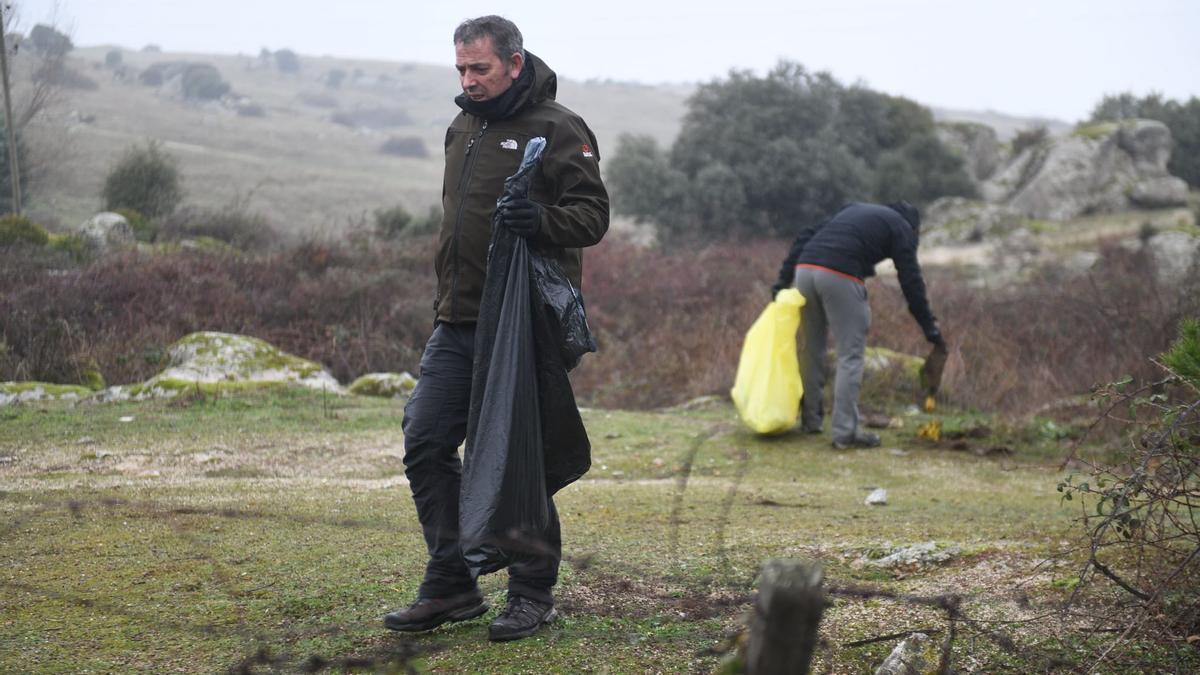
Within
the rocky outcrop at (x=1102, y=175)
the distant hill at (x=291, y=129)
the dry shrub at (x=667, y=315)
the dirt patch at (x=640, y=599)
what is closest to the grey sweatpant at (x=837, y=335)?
the dry shrub at (x=667, y=315)

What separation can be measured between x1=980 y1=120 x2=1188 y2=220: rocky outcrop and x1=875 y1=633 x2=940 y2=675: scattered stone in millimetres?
27631

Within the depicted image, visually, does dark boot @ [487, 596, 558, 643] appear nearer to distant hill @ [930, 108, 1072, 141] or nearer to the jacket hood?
the jacket hood

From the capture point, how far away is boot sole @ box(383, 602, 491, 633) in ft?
12.7

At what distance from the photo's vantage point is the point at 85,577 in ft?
15.0

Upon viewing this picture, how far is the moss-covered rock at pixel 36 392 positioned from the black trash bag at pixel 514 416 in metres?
7.44

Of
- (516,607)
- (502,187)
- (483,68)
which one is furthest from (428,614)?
(483,68)

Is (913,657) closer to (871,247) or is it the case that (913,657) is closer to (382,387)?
(871,247)

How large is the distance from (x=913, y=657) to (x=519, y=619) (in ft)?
4.13

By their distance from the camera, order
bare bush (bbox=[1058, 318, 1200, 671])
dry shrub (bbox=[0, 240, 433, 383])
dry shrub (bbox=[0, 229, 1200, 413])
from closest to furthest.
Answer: bare bush (bbox=[1058, 318, 1200, 671])
dry shrub (bbox=[0, 240, 433, 383])
dry shrub (bbox=[0, 229, 1200, 413])

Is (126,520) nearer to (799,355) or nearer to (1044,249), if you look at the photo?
(799,355)

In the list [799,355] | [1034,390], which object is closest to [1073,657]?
[799,355]

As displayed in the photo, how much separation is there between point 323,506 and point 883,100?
2928 centimetres

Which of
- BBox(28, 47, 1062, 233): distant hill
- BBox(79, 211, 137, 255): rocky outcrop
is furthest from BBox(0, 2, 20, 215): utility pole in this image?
BBox(28, 47, 1062, 233): distant hill

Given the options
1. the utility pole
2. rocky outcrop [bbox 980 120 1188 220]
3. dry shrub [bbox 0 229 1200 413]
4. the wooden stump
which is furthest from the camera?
rocky outcrop [bbox 980 120 1188 220]
